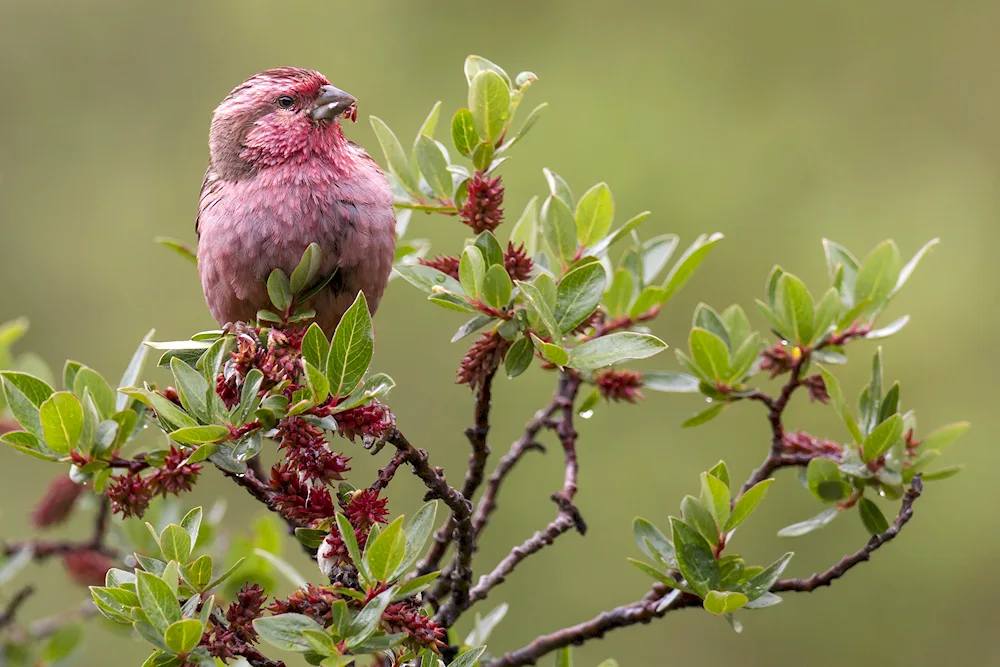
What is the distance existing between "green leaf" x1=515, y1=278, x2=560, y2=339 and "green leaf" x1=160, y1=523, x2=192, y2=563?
81 centimetres

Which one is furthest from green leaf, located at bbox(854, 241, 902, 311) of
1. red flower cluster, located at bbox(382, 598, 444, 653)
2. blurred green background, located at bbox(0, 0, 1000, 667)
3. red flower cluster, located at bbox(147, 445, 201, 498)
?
blurred green background, located at bbox(0, 0, 1000, 667)

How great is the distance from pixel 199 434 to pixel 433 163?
932 millimetres

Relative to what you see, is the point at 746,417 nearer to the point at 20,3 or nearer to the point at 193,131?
the point at 193,131

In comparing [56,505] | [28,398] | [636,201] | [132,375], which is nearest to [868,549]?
[132,375]

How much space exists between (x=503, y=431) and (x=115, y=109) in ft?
14.9

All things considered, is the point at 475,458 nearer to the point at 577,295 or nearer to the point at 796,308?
the point at 577,295

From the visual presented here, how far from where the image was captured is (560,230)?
2697 mm

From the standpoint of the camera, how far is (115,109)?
9.44m

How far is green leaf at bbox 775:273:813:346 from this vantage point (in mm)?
2766

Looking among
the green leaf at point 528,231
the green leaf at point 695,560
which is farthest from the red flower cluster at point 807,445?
the green leaf at point 528,231

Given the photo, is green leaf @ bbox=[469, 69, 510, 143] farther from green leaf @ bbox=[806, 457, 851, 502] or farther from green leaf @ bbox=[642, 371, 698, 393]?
green leaf @ bbox=[806, 457, 851, 502]

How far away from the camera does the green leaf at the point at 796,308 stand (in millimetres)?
2766

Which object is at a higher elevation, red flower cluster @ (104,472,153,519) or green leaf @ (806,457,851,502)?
red flower cluster @ (104,472,153,519)

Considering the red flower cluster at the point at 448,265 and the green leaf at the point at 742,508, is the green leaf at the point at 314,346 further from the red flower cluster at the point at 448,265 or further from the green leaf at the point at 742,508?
the green leaf at the point at 742,508
